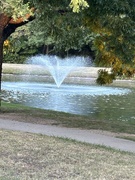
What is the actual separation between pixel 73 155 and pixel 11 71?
136 ft

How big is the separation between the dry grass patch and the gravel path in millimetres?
806

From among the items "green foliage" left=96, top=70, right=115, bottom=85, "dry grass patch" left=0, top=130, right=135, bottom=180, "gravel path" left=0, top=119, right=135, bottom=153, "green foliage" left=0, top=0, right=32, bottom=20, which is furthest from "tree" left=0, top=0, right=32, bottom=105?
"green foliage" left=96, top=70, right=115, bottom=85

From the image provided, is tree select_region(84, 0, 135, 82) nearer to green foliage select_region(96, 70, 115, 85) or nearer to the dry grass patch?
green foliage select_region(96, 70, 115, 85)

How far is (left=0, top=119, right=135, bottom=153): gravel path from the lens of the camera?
1032 centimetres

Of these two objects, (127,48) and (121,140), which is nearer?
(121,140)

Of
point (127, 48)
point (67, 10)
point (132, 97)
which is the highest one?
point (67, 10)

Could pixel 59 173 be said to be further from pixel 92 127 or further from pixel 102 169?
pixel 92 127

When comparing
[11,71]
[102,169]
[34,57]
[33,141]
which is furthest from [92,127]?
[34,57]

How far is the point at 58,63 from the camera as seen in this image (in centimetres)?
5269

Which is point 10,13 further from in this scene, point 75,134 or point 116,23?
point 75,134

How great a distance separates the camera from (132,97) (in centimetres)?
2980

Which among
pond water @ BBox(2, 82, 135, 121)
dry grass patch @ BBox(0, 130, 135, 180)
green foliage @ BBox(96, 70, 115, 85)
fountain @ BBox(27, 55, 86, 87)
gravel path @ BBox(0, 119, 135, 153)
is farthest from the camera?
fountain @ BBox(27, 55, 86, 87)

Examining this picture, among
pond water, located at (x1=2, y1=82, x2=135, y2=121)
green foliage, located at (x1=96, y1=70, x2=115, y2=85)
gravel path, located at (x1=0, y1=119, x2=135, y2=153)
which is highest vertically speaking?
green foliage, located at (x1=96, y1=70, x2=115, y2=85)

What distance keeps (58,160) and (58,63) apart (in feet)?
147
